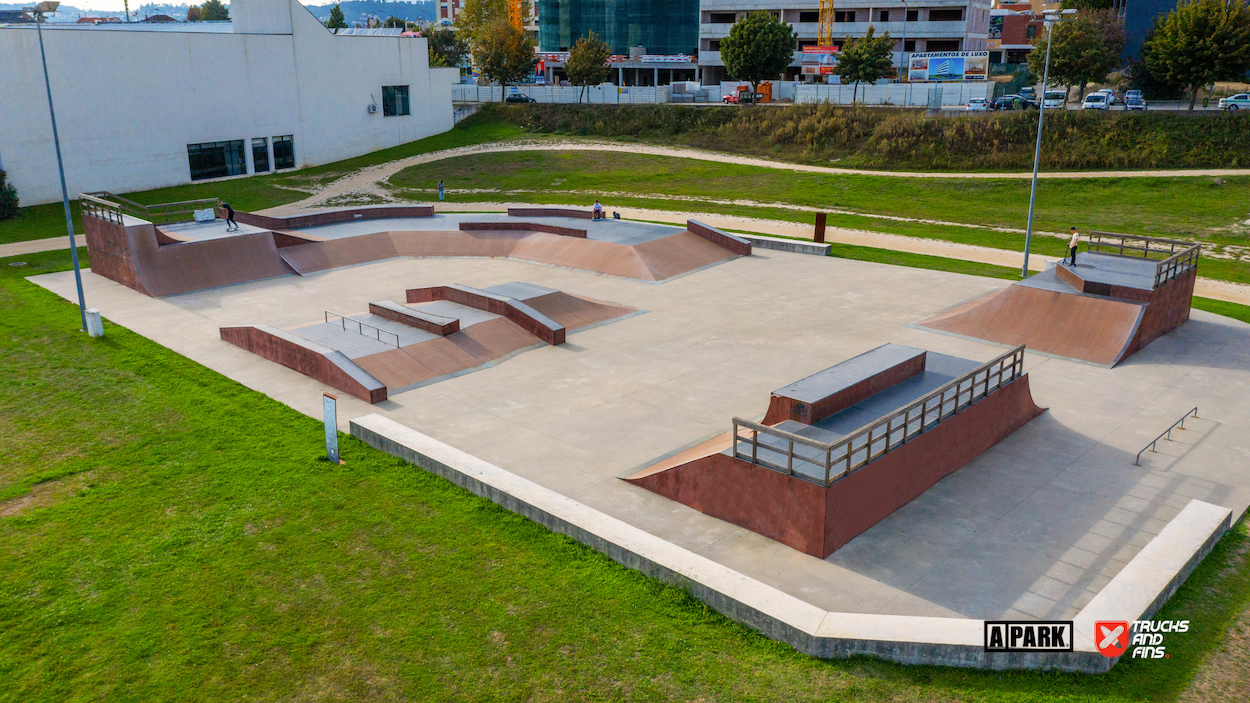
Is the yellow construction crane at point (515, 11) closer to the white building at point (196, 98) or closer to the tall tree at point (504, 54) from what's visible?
the tall tree at point (504, 54)

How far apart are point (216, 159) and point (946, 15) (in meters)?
61.2

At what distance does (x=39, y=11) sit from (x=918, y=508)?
23087 mm

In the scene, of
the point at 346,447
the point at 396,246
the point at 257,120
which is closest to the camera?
the point at 346,447

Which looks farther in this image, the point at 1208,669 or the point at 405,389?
the point at 405,389

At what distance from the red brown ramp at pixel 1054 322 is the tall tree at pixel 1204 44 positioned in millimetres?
32347

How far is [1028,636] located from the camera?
30.4 feet

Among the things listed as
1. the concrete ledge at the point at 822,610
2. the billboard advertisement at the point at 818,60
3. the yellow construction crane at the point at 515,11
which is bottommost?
the concrete ledge at the point at 822,610

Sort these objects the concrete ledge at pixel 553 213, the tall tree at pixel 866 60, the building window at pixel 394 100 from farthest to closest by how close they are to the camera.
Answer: the building window at pixel 394 100
the tall tree at pixel 866 60
the concrete ledge at pixel 553 213

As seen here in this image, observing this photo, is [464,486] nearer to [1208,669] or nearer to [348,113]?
[1208,669]

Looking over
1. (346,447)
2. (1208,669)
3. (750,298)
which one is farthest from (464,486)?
(750,298)

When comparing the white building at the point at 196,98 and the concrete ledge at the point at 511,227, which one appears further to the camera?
the white building at the point at 196,98

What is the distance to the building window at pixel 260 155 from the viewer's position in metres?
50.2

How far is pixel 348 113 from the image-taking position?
183 ft

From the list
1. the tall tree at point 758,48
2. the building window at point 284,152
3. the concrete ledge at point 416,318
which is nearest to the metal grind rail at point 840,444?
the concrete ledge at point 416,318
